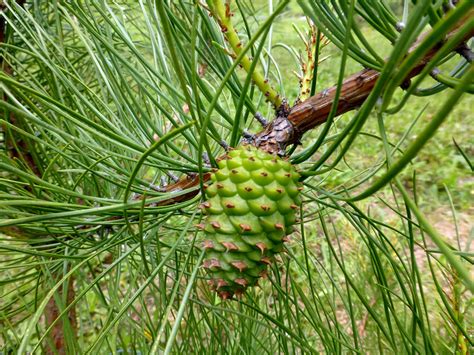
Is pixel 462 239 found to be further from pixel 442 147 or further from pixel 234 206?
pixel 234 206

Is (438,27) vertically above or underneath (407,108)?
above

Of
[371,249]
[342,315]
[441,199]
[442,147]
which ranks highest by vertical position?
[371,249]

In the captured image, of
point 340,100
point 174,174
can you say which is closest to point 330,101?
point 340,100

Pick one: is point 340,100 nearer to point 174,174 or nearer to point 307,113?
point 307,113

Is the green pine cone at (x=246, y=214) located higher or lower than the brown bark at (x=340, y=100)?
lower

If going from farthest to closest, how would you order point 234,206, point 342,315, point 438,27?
point 342,315 → point 234,206 → point 438,27

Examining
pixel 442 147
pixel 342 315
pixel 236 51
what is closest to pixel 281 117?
pixel 236 51
